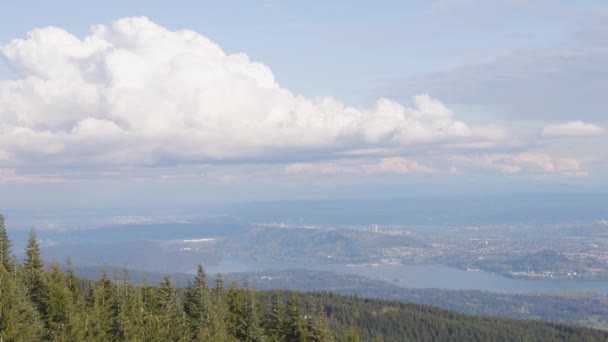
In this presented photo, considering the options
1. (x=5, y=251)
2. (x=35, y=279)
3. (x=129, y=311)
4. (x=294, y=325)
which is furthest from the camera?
(x=5, y=251)

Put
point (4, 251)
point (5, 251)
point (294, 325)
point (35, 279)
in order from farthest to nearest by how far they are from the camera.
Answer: point (5, 251), point (4, 251), point (294, 325), point (35, 279)

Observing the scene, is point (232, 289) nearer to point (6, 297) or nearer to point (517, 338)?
point (6, 297)

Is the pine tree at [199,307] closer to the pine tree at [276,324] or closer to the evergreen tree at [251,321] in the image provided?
the evergreen tree at [251,321]

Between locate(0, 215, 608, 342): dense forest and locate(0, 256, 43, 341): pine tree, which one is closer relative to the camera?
locate(0, 256, 43, 341): pine tree

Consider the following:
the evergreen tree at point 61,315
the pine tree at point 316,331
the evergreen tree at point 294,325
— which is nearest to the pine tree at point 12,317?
the evergreen tree at point 61,315

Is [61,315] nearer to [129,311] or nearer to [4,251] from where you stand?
[129,311]

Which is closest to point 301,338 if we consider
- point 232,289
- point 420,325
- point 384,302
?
point 232,289

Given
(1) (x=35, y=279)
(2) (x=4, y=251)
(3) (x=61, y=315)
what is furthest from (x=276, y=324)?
(2) (x=4, y=251)

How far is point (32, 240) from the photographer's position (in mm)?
55562

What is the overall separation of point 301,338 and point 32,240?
80.3 feet

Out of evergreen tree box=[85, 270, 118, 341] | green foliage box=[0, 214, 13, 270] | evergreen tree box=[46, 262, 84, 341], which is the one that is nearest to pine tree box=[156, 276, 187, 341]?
evergreen tree box=[85, 270, 118, 341]

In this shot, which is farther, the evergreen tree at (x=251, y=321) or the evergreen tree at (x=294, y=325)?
the evergreen tree at (x=251, y=321)

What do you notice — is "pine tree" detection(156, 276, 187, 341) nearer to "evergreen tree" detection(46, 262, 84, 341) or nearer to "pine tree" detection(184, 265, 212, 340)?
"pine tree" detection(184, 265, 212, 340)

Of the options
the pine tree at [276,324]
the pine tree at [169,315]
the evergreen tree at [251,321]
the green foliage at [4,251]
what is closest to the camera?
the pine tree at [169,315]
